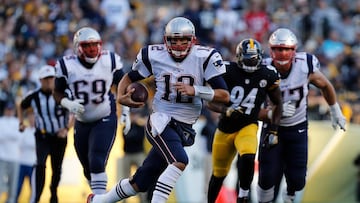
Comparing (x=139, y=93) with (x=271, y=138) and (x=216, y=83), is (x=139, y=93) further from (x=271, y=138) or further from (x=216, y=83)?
(x=271, y=138)

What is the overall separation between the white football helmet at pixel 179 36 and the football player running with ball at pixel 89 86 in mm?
1708

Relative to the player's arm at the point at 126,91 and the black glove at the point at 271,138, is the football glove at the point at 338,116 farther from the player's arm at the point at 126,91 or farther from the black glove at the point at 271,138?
the player's arm at the point at 126,91

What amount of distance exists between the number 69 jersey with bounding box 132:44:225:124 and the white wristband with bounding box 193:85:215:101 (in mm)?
182

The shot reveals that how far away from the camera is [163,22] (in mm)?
19469

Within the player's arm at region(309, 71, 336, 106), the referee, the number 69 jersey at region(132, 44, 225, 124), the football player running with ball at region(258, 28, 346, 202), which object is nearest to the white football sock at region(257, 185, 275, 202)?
the football player running with ball at region(258, 28, 346, 202)

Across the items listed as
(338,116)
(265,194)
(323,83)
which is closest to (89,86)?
(265,194)

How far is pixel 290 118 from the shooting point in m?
10.6

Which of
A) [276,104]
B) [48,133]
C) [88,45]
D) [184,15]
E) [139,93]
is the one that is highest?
[88,45]

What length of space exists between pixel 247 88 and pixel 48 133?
2.80 metres

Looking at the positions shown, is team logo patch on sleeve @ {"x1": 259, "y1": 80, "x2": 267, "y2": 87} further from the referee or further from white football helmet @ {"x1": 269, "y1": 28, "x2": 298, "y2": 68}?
the referee

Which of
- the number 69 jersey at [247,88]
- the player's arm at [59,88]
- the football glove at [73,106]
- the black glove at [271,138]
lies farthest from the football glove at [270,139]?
the player's arm at [59,88]

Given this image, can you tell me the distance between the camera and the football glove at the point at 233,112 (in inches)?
400

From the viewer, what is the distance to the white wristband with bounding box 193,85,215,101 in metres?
8.91

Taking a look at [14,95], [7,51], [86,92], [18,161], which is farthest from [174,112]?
[7,51]
